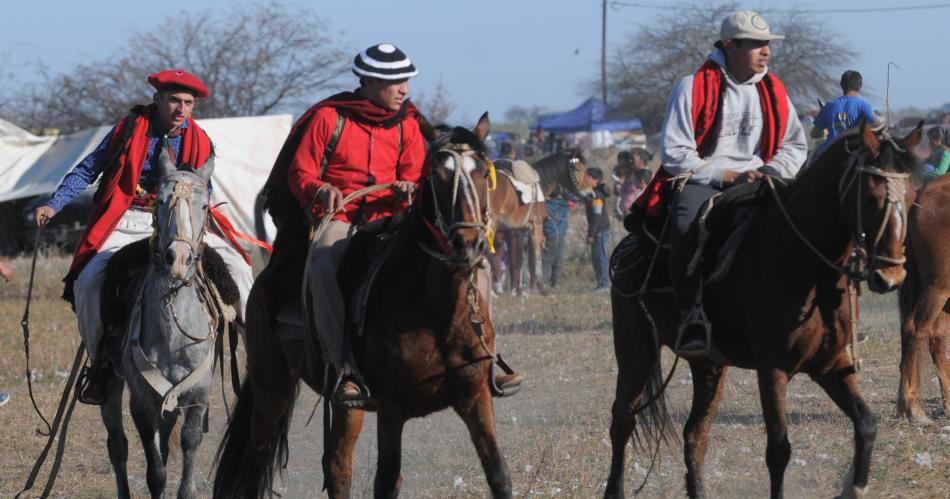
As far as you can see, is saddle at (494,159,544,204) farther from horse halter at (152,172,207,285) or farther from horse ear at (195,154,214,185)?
horse halter at (152,172,207,285)

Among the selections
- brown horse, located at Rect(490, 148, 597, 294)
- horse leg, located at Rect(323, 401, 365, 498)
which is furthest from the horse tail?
brown horse, located at Rect(490, 148, 597, 294)

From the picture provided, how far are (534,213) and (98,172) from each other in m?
13.0

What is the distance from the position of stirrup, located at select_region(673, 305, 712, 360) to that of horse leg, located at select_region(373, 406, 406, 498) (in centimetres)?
167

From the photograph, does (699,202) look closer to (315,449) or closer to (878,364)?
(315,449)

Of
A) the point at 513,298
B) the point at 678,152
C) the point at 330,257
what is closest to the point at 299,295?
the point at 330,257

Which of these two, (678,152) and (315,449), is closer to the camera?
(678,152)

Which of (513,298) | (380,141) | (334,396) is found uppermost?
(380,141)

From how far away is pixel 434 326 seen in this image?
596cm

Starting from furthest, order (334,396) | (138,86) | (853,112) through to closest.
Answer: (138,86) < (853,112) < (334,396)

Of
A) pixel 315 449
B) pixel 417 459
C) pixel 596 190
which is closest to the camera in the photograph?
pixel 417 459

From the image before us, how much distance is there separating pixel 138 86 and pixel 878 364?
23636 millimetres

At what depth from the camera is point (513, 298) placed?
66.5ft

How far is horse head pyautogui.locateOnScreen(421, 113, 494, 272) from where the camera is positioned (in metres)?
5.45

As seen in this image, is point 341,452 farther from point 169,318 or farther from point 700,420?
point 700,420
